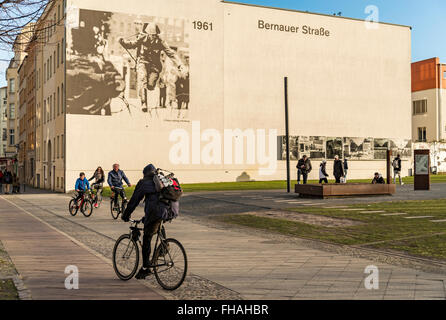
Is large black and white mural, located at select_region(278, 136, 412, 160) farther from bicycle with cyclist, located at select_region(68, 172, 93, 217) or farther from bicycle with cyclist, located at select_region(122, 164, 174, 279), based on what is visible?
bicycle with cyclist, located at select_region(122, 164, 174, 279)

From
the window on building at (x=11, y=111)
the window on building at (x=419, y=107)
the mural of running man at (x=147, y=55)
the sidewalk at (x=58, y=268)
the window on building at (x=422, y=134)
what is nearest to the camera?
the sidewalk at (x=58, y=268)

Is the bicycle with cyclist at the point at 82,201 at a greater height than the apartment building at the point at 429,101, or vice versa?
the apartment building at the point at 429,101

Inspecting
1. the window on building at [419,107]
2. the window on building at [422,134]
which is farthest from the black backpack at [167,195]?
the window on building at [419,107]

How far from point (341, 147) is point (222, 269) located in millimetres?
42181

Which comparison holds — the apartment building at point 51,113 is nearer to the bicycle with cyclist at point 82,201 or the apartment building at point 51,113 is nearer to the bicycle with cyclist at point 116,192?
the bicycle with cyclist at point 82,201

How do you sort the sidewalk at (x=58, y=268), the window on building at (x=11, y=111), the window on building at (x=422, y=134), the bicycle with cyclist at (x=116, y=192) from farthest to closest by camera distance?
the window on building at (x=11, y=111) → the window on building at (x=422, y=134) → the bicycle with cyclist at (x=116, y=192) → the sidewalk at (x=58, y=268)

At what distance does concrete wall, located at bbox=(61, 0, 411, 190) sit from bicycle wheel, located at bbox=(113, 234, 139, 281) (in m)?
33.1

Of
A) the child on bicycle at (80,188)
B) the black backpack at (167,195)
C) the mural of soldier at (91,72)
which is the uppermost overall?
the mural of soldier at (91,72)

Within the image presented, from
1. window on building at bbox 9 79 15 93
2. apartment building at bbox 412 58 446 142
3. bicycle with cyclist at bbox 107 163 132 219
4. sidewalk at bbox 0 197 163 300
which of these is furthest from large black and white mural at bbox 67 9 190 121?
window on building at bbox 9 79 15 93

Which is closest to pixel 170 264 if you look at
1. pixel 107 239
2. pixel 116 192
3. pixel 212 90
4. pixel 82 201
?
pixel 107 239

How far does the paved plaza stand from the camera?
255 inches

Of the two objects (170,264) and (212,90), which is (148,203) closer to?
(170,264)

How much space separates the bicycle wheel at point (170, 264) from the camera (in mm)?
6723

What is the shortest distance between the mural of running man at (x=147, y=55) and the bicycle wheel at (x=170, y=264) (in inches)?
1362
